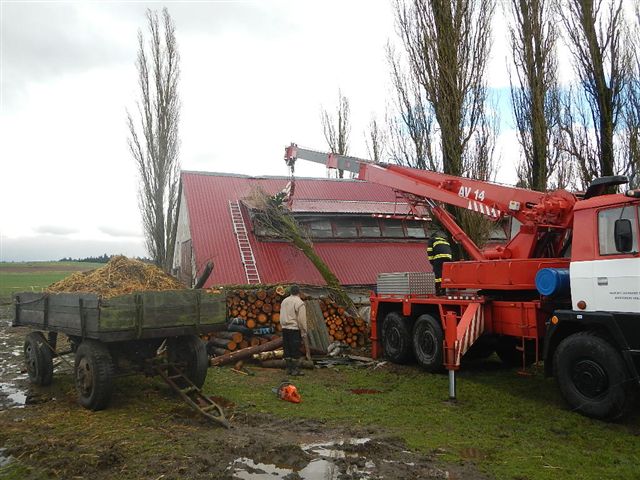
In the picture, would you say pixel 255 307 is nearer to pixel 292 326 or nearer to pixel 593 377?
pixel 292 326

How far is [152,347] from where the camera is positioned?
8086 millimetres

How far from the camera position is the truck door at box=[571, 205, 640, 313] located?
21.2 feet

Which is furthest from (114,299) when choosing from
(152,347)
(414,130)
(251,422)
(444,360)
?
(414,130)

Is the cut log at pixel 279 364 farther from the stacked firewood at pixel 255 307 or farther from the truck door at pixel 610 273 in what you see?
the truck door at pixel 610 273

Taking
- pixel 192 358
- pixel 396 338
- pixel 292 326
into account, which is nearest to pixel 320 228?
pixel 396 338

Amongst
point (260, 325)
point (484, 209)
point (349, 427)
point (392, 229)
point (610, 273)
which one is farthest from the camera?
point (392, 229)

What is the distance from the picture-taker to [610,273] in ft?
Result: 22.1

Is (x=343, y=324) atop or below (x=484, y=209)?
below

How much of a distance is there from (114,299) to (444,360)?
5.91 meters

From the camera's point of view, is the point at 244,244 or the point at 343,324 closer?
the point at 343,324

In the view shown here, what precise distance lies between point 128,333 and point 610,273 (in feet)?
Answer: 20.8

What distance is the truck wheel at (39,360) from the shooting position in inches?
344

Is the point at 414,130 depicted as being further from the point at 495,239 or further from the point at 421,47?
the point at 495,239

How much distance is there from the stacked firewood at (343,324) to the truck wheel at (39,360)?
6.56 metres
